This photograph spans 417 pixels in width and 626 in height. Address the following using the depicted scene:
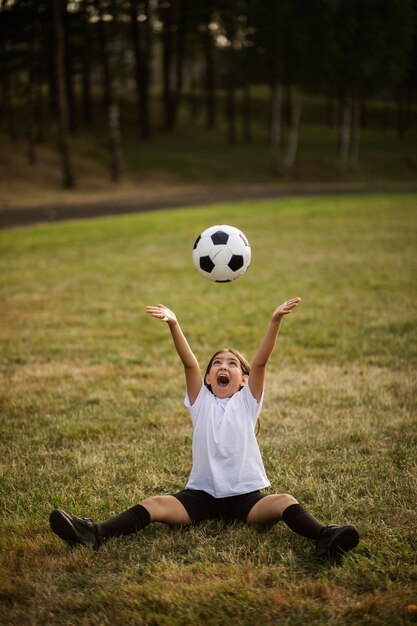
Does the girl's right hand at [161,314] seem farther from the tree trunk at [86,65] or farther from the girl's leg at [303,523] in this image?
the tree trunk at [86,65]

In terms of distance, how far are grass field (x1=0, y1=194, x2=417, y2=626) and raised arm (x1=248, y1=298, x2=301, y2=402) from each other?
74 centimetres

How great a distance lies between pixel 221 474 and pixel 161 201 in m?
24.4

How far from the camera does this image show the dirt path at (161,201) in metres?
21.4

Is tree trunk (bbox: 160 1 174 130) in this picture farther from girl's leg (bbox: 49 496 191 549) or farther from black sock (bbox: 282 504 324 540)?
black sock (bbox: 282 504 324 540)

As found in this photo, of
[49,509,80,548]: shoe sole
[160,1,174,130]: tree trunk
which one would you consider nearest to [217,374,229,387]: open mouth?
[49,509,80,548]: shoe sole

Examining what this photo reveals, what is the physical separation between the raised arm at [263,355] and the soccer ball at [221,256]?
97cm

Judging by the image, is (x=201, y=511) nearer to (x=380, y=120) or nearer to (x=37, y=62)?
(x=37, y=62)

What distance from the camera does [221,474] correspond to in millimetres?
3600

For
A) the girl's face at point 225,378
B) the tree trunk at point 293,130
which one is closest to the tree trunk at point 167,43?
the tree trunk at point 293,130

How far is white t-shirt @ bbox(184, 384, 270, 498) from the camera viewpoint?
3598mm

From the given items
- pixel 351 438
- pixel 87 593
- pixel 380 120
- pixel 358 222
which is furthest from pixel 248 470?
pixel 380 120

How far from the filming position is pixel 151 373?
6.44 m

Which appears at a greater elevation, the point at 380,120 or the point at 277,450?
the point at 380,120

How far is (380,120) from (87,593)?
6535 cm
